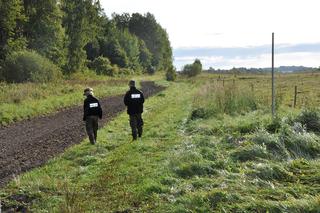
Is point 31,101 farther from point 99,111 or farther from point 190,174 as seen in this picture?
point 190,174

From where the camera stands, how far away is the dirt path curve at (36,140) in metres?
12.0

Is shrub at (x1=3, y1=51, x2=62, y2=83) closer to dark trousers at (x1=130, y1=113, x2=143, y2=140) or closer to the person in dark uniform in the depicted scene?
the person in dark uniform

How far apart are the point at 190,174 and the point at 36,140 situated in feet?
26.6

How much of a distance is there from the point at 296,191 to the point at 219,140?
5841 millimetres

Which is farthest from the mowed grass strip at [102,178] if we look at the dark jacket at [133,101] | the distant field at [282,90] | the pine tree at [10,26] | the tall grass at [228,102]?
the pine tree at [10,26]

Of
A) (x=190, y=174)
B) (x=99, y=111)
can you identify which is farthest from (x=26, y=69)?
(x=190, y=174)

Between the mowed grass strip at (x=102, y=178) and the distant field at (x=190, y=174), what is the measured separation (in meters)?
0.02

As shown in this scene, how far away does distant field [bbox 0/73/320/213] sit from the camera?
293 inches

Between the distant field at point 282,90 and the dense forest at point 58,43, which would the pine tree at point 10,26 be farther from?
the distant field at point 282,90

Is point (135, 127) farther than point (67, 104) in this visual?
No

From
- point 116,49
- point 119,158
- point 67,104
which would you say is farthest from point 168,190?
point 116,49

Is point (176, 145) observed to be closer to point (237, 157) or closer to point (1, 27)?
point (237, 157)

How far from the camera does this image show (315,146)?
1076cm

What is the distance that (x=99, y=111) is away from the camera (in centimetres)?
1503
